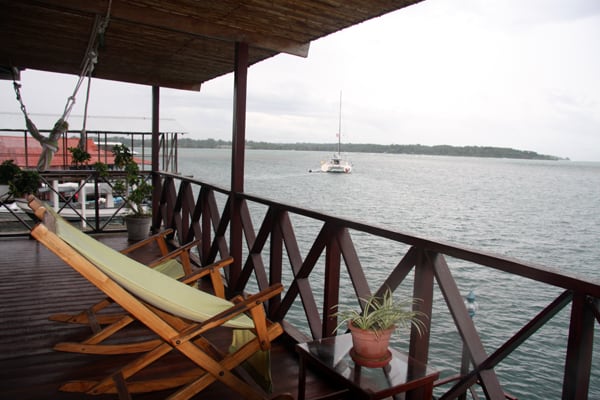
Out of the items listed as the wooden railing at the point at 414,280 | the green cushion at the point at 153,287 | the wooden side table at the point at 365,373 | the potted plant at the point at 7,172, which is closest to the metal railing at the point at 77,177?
the potted plant at the point at 7,172

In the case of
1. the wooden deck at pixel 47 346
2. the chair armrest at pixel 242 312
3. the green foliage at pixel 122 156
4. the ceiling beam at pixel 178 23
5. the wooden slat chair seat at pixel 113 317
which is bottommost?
the wooden deck at pixel 47 346

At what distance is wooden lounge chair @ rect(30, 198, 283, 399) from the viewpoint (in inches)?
66.6

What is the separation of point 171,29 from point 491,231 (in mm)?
21915

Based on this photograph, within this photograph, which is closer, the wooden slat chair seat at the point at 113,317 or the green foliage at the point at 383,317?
the green foliage at the point at 383,317

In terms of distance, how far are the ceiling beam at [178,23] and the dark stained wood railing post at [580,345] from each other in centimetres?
306

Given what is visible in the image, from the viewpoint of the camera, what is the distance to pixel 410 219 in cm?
2512

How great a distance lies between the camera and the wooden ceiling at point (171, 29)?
303cm

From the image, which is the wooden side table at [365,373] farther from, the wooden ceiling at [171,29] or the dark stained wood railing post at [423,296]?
the wooden ceiling at [171,29]

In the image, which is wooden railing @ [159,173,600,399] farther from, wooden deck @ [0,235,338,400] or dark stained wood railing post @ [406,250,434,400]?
wooden deck @ [0,235,338,400]

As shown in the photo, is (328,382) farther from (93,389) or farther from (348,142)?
(348,142)

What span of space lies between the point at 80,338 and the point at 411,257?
83.3 inches

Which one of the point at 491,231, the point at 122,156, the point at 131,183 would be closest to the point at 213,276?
the point at 131,183

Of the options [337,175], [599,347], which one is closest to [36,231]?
[599,347]

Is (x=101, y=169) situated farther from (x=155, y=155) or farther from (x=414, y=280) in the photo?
(x=414, y=280)
